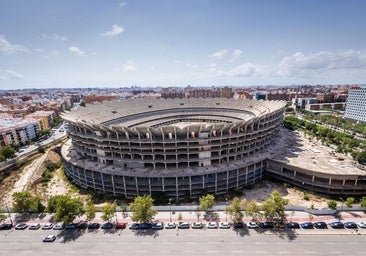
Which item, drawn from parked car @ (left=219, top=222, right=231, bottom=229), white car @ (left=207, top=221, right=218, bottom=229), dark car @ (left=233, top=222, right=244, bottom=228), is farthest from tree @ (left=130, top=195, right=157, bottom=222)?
dark car @ (left=233, top=222, right=244, bottom=228)

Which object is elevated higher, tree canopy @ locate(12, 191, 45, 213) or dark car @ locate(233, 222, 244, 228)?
tree canopy @ locate(12, 191, 45, 213)

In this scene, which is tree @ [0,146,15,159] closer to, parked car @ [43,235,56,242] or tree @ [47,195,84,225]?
tree @ [47,195,84,225]

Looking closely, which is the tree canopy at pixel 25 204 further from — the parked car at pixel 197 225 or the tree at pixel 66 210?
the parked car at pixel 197 225

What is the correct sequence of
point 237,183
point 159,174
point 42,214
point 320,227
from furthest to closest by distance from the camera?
point 237,183 → point 159,174 → point 42,214 → point 320,227

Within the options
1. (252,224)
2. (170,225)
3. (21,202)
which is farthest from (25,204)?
(252,224)

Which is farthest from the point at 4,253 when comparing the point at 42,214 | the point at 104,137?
the point at 104,137

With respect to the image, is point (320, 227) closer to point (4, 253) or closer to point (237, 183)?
point (237, 183)

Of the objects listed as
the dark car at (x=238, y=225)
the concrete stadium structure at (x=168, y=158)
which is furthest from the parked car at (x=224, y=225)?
the concrete stadium structure at (x=168, y=158)
